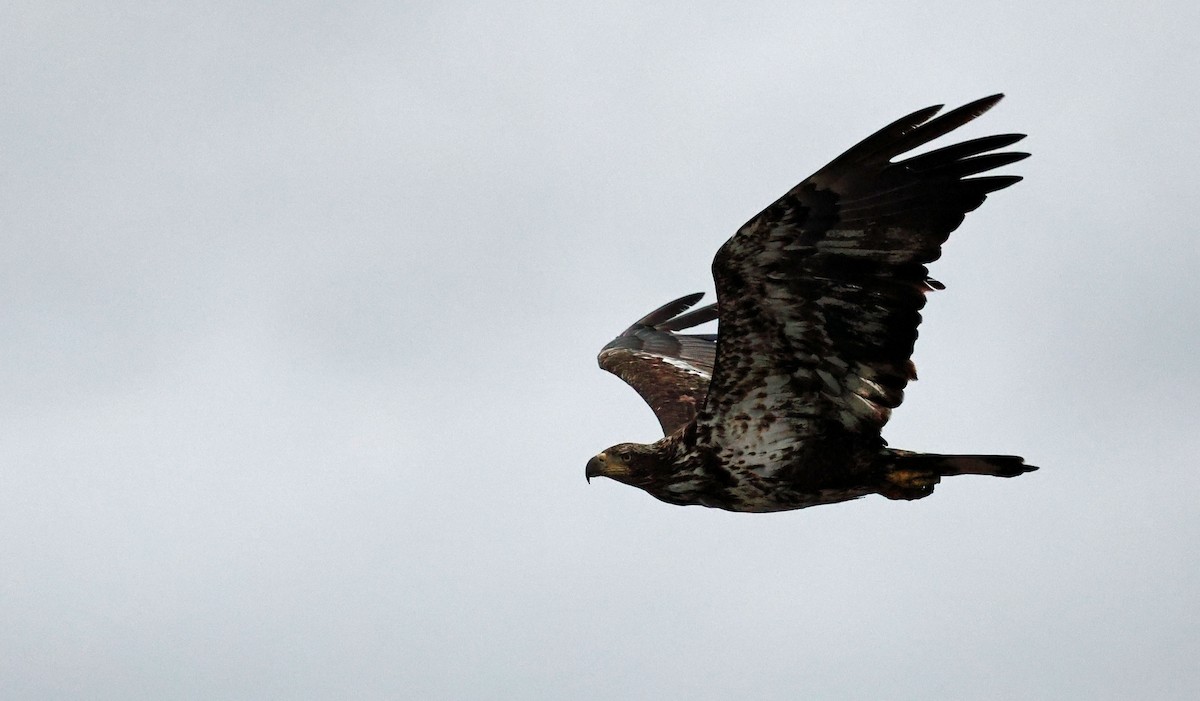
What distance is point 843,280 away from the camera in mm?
12766

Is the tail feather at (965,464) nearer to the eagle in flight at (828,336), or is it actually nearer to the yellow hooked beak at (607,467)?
the eagle in flight at (828,336)

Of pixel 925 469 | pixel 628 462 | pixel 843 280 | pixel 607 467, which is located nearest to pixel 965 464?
pixel 925 469

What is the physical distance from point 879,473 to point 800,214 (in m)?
2.44

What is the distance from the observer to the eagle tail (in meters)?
13.1

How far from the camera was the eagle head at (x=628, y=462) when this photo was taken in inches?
566

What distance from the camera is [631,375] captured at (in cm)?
1827

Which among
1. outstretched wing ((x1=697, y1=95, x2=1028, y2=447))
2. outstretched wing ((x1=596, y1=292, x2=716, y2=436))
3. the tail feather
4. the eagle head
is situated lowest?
the tail feather

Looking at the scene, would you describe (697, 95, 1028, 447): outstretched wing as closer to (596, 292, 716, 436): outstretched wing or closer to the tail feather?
the tail feather

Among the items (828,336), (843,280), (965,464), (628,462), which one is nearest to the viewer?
(843,280)

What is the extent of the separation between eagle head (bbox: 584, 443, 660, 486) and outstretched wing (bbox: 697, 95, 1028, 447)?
0.86 metres

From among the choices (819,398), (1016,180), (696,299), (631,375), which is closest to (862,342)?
(819,398)

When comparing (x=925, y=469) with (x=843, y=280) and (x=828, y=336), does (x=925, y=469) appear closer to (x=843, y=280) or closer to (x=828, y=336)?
(x=828, y=336)

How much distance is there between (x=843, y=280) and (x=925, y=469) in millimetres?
1836

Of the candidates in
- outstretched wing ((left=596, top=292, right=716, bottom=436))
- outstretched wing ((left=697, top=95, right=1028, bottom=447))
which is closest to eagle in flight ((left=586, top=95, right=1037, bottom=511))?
outstretched wing ((left=697, top=95, right=1028, bottom=447))
